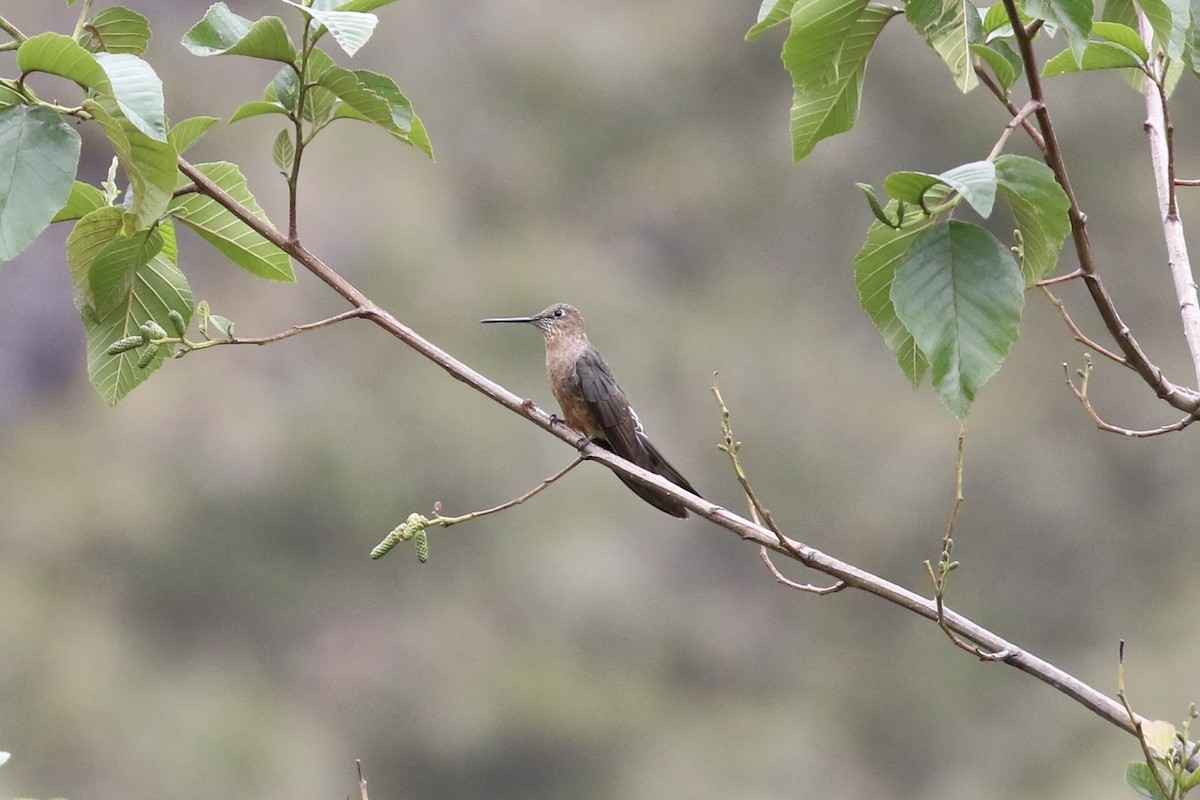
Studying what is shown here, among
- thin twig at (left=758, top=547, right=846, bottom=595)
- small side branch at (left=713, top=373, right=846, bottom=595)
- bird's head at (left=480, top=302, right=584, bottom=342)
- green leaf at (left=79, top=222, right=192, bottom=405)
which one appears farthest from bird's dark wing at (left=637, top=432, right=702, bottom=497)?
green leaf at (left=79, top=222, right=192, bottom=405)

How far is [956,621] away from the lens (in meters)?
1.51

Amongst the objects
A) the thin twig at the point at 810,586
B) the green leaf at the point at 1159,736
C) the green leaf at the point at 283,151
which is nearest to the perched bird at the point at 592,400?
the thin twig at the point at 810,586

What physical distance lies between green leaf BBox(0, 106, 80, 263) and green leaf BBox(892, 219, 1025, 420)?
81 centimetres

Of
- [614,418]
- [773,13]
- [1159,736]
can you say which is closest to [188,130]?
[773,13]

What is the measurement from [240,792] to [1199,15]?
12.4m

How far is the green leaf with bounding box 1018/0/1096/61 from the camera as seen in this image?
1185mm

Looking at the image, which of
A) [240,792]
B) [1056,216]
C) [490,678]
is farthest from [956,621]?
[490,678]

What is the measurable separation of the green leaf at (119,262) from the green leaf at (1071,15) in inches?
40.9

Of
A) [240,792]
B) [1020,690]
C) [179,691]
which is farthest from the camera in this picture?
[1020,690]

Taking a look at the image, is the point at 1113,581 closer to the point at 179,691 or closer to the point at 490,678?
the point at 490,678

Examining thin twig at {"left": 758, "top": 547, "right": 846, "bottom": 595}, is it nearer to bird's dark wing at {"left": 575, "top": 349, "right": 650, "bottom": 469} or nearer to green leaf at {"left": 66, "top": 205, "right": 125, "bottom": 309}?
green leaf at {"left": 66, "top": 205, "right": 125, "bottom": 309}

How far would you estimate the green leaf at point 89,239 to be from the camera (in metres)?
1.57

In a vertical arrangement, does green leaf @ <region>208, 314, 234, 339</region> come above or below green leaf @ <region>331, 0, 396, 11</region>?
below

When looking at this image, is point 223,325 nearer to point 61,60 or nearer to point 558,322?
point 61,60
